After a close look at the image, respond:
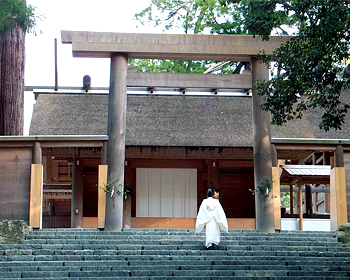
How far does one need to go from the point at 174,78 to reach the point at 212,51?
1667 mm

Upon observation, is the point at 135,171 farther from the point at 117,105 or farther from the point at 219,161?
the point at 117,105

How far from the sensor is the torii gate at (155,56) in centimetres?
1612

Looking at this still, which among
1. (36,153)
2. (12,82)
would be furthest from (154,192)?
(36,153)

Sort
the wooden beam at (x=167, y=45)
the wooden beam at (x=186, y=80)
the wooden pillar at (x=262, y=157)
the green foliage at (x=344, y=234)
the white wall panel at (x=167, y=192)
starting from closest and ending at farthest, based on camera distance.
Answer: the green foliage at (x=344, y=234)
the wooden pillar at (x=262, y=157)
the wooden beam at (x=167, y=45)
the wooden beam at (x=186, y=80)
the white wall panel at (x=167, y=192)

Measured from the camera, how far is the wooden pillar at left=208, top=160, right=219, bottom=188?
20562 millimetres

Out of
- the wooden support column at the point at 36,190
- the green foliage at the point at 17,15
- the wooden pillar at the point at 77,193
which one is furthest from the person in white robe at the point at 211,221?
the wooden pillar at the point at 77,193

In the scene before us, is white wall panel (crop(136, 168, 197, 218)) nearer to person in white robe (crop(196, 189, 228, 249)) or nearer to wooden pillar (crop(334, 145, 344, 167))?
wooden pillar (crop(334, 145, 344, 167))

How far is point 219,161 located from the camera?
21.0m

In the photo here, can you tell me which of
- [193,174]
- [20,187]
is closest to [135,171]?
[193,174]

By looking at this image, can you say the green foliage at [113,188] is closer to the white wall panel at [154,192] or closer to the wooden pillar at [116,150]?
the wooden pillar at [116,150]

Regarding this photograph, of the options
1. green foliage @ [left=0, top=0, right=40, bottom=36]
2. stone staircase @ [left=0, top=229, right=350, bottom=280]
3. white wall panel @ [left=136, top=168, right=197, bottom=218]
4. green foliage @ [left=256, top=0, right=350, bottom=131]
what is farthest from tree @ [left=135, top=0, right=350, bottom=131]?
white wall panel @ [left=136, top=168, right=197, bottom=218]

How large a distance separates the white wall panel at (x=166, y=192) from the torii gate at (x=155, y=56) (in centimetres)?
474

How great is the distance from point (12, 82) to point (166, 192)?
5.55 meters

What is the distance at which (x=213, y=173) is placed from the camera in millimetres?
20625
